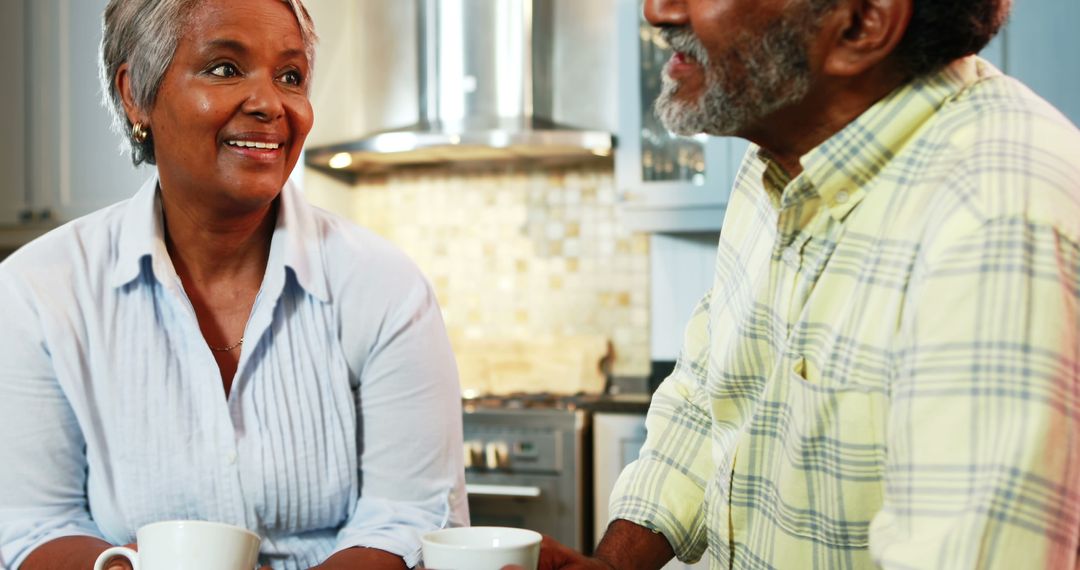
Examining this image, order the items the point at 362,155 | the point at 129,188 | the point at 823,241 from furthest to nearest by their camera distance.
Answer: the point at 129,188
the point at 362,155
the point at 823,241

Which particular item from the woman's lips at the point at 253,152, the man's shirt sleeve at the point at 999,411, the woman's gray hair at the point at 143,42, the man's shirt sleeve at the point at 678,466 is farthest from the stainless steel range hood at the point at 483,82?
the man's shirt sleeve at the point at 999,411

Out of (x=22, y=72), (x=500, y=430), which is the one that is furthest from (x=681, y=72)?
(x=22, y=72)

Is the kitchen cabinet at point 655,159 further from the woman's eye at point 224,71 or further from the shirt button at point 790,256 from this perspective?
the shirt button at point 790,256

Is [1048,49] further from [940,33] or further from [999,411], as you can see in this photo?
[999,411]

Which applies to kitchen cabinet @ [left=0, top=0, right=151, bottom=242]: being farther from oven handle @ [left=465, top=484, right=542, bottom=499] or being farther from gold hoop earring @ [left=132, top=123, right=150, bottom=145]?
gold hoop earring @ [left=132, top=123, right=150, bottom=145]

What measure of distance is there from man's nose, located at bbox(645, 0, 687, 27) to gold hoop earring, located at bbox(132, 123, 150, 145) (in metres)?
0.72

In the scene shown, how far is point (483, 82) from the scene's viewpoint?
3.52 m

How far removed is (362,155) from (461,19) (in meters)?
0.54

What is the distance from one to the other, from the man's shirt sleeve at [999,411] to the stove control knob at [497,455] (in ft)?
7.53

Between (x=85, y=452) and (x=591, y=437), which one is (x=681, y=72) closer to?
(x=85, y=452)

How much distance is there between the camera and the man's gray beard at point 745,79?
3.19ft

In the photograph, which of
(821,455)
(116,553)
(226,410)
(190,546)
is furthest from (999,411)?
(226,410)

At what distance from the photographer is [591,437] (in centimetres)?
306

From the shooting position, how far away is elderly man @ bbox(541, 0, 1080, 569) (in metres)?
0.71
